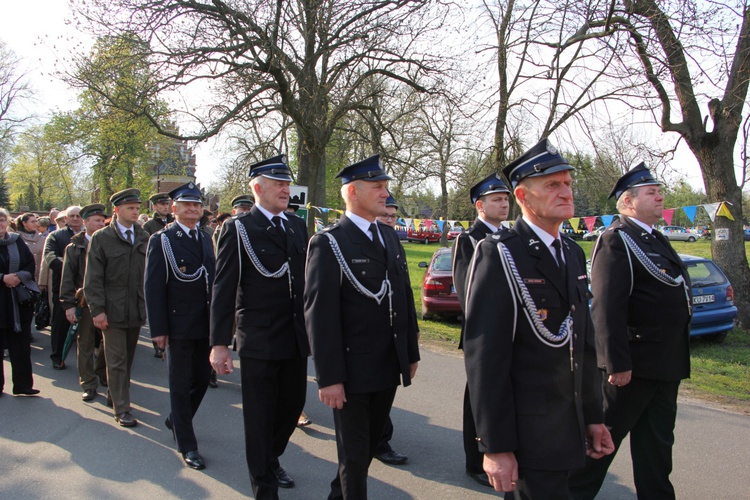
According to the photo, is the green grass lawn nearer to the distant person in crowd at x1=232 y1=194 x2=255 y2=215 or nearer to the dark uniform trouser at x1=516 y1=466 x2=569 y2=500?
the distant person in crowd at x1=232 y1=194 x2=255 y2=215

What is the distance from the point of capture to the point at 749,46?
9.28 meters

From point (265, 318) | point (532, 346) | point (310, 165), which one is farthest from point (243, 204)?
point (310, 165)

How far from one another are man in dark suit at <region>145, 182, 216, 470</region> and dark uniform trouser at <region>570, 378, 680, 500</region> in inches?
113

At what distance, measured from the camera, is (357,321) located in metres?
3.10

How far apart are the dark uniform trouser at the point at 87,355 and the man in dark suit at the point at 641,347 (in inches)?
207

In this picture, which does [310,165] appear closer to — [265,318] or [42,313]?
[42,313]

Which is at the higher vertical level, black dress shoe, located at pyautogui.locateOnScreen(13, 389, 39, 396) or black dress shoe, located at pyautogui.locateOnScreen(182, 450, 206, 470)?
black dress shoe, located at pyautogui.locateOnScreen(13, 389, 39, 396)

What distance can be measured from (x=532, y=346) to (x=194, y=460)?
3.18 m

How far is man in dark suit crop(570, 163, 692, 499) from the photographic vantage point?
3316 mm

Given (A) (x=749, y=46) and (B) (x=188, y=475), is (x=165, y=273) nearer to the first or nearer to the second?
(B) (x=188, y=475)

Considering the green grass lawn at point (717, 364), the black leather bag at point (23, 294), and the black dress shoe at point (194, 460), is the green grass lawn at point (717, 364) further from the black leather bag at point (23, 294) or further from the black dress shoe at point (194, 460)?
the black leather bag at point (23, 294)

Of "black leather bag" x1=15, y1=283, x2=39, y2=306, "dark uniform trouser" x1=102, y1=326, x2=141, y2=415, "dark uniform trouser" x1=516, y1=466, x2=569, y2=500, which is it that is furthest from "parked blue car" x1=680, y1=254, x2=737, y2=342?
"black leather bag" x1=15, y1=283, x2=39, y2=306

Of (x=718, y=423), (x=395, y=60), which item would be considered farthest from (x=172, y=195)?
(x=395, y=60)

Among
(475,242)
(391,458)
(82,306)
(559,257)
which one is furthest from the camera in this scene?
(82,306)
